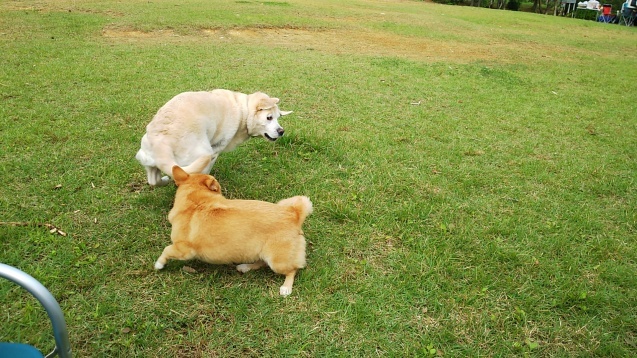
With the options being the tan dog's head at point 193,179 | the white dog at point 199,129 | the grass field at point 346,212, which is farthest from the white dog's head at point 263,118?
the tan dog's head at point 193,179

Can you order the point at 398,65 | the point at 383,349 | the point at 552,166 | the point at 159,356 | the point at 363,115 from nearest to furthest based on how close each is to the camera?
1. the point at 159,356
2. the point at 383,349
3. the point at 552,166
4. the point at 363,115
5. the point at 398,65

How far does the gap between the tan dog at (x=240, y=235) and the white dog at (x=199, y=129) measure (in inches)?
27.3

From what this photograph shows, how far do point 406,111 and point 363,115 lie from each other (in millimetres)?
852

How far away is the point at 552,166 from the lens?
17.2 feet

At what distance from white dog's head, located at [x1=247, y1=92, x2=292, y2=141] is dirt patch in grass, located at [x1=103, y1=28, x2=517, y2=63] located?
23.9ft

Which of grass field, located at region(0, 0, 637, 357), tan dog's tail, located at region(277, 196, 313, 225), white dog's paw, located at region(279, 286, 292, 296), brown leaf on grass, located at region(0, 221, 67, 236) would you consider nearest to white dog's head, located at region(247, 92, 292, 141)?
grass field, located at region(0, 0, 637, 357)

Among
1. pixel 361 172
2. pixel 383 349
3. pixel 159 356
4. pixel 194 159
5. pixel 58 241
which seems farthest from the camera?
pixel 361 172

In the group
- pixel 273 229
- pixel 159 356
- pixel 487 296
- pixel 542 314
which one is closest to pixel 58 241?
pixel 159 356

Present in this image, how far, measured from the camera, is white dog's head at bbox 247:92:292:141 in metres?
4.63

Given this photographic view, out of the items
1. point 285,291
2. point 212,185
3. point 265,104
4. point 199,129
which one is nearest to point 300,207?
point 285,291

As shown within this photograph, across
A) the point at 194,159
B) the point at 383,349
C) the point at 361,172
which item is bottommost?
the point at 383,349

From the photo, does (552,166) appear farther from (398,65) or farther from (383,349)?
(398,65)

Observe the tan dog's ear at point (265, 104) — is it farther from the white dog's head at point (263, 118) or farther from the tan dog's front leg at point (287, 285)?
the tan dog's front leg at point (287, 285)

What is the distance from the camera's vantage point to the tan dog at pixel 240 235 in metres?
2.83
